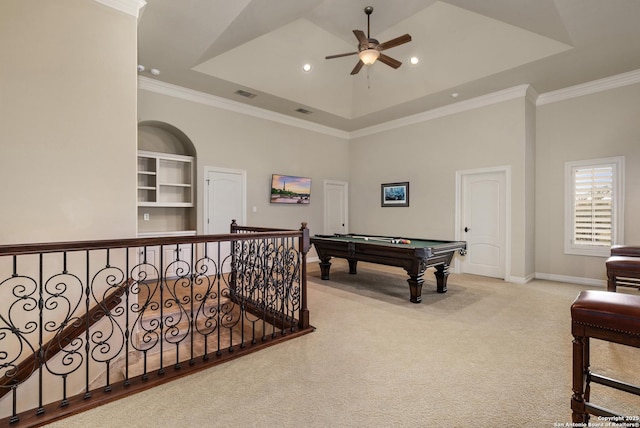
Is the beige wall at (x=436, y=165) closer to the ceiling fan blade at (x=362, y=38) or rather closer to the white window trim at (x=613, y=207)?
the white window trim at (x=613, y=207)

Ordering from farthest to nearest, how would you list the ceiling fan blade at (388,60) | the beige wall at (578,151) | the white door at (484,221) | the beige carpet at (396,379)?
the white door at (484,221) → the beige wall at (578,151) → the ceiling fan blade at (388,60) → the beige carpet at (396,379)

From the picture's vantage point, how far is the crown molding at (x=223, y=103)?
542cm

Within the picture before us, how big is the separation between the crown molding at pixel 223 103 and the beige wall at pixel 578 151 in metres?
4.84

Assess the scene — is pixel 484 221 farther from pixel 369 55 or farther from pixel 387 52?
pixel 369 55

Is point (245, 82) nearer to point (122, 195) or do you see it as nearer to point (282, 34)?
point (282, 34)

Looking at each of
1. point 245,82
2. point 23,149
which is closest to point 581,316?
point 23,149

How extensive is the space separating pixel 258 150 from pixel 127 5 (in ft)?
12.3

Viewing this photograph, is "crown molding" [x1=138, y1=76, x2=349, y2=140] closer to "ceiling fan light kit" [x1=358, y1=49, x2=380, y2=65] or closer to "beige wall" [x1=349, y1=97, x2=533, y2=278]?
"beige wall" [x1=349, y1=97, x2=533, y2=278]

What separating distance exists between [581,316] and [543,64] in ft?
15.6

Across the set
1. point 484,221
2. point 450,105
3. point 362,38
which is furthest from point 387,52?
point 484,221

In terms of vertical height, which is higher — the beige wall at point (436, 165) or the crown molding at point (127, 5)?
the crown molding at point (127, 5)

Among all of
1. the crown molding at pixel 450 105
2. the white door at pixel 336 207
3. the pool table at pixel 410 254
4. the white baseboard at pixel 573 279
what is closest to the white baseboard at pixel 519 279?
the white baseboard at pixel 573 279

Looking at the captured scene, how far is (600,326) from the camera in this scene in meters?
1.58

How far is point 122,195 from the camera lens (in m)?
3.15
